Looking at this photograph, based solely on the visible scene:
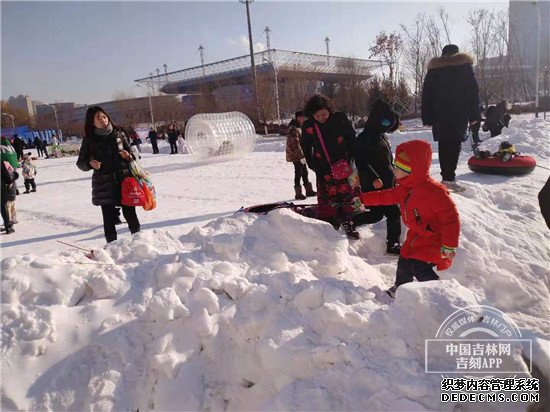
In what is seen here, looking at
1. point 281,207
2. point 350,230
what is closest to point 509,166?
point 350,230

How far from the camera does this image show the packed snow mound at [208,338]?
6.96 ft

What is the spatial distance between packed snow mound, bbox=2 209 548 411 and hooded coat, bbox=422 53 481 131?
12.7 ft

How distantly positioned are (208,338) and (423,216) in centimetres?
176

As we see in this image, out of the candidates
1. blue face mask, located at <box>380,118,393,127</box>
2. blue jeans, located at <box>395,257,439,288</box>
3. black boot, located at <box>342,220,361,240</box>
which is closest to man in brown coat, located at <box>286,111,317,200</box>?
black boot, located at <box>342,220,361,240</box>

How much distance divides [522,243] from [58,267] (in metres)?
4.57

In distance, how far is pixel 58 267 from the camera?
113 inches

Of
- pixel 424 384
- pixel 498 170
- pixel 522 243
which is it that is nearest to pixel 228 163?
pixel 498 170

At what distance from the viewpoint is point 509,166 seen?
7035 mm

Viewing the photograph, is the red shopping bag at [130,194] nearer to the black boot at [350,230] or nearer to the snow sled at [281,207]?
the snow sled at [281,207]

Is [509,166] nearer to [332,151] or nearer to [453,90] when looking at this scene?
[453,90]

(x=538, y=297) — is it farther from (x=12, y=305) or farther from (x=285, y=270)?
(x=12, y=305)

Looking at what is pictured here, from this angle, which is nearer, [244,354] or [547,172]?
[244,354]

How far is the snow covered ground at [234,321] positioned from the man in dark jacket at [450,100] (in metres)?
2.58

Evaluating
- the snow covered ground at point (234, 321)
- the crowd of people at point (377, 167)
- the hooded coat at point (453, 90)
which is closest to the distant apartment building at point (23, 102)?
the crowd of people at point (377, 167)
